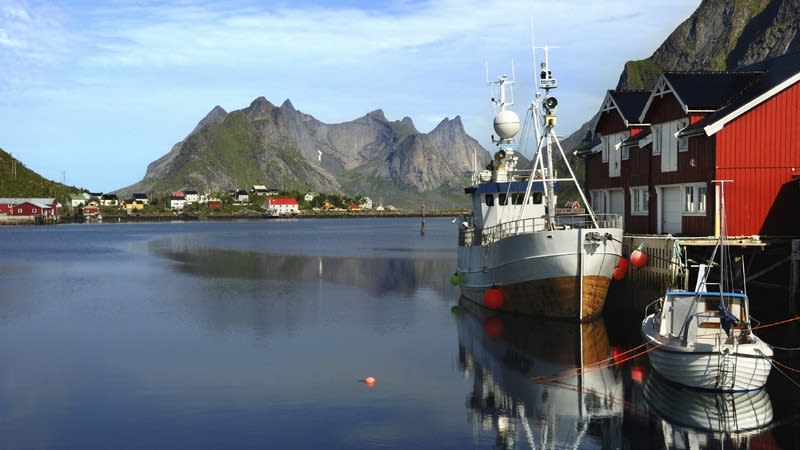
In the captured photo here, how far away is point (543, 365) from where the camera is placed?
96.7ft

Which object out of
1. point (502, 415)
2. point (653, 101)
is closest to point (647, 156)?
point (653, 101)

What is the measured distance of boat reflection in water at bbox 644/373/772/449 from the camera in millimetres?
20359

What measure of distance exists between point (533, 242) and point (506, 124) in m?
11.9

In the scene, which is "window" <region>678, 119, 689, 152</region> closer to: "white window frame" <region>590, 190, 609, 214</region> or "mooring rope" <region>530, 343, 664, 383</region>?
"white window frame" <region>590, 190, 609, 214</region>

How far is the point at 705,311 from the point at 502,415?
25.8ft

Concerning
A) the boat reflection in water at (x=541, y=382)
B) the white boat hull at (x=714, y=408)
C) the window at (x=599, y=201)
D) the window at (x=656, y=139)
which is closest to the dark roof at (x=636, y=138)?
the window at (x=656, y=139)

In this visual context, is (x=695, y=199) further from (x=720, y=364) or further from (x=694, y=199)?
(x=720, y=364)

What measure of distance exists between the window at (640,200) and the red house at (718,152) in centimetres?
6

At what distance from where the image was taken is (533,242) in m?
35.6

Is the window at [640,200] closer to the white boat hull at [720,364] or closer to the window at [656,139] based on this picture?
the window at [656,139]

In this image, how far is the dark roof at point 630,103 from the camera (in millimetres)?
46000

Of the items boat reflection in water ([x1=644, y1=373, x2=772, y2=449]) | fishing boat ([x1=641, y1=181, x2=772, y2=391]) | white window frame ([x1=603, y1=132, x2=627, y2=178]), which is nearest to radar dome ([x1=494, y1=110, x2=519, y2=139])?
white window frame ([x1=603, y1=132, x2=627, y2=178])

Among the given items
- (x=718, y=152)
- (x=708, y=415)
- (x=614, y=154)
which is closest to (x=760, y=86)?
(x=718, y=152)

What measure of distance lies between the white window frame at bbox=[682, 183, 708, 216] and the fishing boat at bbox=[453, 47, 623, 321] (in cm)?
376
